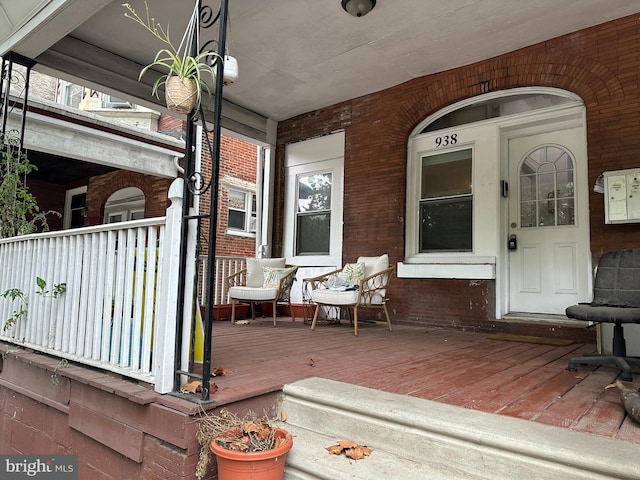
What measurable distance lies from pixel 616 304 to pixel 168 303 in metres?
2.80

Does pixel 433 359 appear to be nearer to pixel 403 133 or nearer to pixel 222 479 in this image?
pixel 222 479

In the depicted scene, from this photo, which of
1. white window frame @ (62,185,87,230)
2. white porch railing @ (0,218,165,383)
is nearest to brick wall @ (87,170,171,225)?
white window frame @ (62,185,87,230)

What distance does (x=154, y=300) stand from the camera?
86.0 inches

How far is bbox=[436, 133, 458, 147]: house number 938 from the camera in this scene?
5035 mm

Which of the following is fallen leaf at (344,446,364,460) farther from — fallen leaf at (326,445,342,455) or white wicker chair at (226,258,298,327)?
white wicker chair at (226,258,298,327)

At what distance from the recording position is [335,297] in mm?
4445

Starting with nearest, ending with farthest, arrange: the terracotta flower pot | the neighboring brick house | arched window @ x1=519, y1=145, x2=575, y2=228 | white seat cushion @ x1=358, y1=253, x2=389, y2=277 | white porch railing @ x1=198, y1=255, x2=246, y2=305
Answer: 1. the terracotta flower pot
2. arched window @ x1=519, y1=145, x2=575, y2=228
3. white seat cushion @ x1=358, y1=253, x2=389, y2=277
4. white porch railing @ x1=198, y1=255, x2=246, y2=305
5. the neighboring brick house

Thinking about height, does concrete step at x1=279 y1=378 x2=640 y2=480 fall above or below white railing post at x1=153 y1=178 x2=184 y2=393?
below

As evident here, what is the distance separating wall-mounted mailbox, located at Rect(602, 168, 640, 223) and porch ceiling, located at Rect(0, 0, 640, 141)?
152cm

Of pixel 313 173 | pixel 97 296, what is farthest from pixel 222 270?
pixel 97 296

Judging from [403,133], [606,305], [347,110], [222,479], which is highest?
[347,110]

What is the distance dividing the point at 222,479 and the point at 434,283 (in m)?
3.69

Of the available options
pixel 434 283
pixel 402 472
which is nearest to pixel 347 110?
pixel 434 283

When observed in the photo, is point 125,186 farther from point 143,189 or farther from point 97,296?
point 97,296
